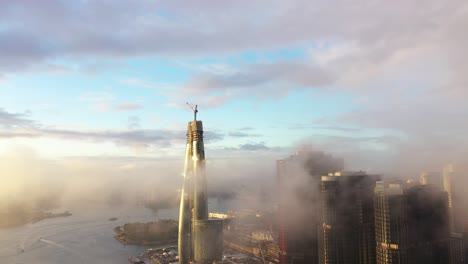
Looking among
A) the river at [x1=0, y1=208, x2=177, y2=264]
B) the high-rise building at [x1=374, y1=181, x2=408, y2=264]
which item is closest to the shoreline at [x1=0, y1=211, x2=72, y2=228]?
the river at [x1=0, y1=208, x2=177, y2=264]

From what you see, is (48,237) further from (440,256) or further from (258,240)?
(440,256)

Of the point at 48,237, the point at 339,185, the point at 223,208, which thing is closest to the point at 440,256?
the point at 339,185

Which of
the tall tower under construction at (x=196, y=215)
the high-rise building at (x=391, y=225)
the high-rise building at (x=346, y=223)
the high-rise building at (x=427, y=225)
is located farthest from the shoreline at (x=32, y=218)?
the high-rise building at (x=427, y=225)

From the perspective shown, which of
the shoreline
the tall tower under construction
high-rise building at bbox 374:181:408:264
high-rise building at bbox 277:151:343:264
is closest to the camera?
high-rise building at bbox 374:181:408:264

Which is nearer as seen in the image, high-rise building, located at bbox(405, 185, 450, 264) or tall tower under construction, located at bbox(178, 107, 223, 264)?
high-rise building, located at bbox(405, 185, 450, 264)

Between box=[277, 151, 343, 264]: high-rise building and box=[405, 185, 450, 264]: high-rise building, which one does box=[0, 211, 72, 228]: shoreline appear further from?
box=[405, 185, 450, 264]: high-rise building

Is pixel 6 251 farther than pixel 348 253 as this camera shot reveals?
Yes

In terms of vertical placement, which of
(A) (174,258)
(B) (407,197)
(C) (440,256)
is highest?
(B) (407,197)

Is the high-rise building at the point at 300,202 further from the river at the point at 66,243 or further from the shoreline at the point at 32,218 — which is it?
the shoreline at the point at 32,218
